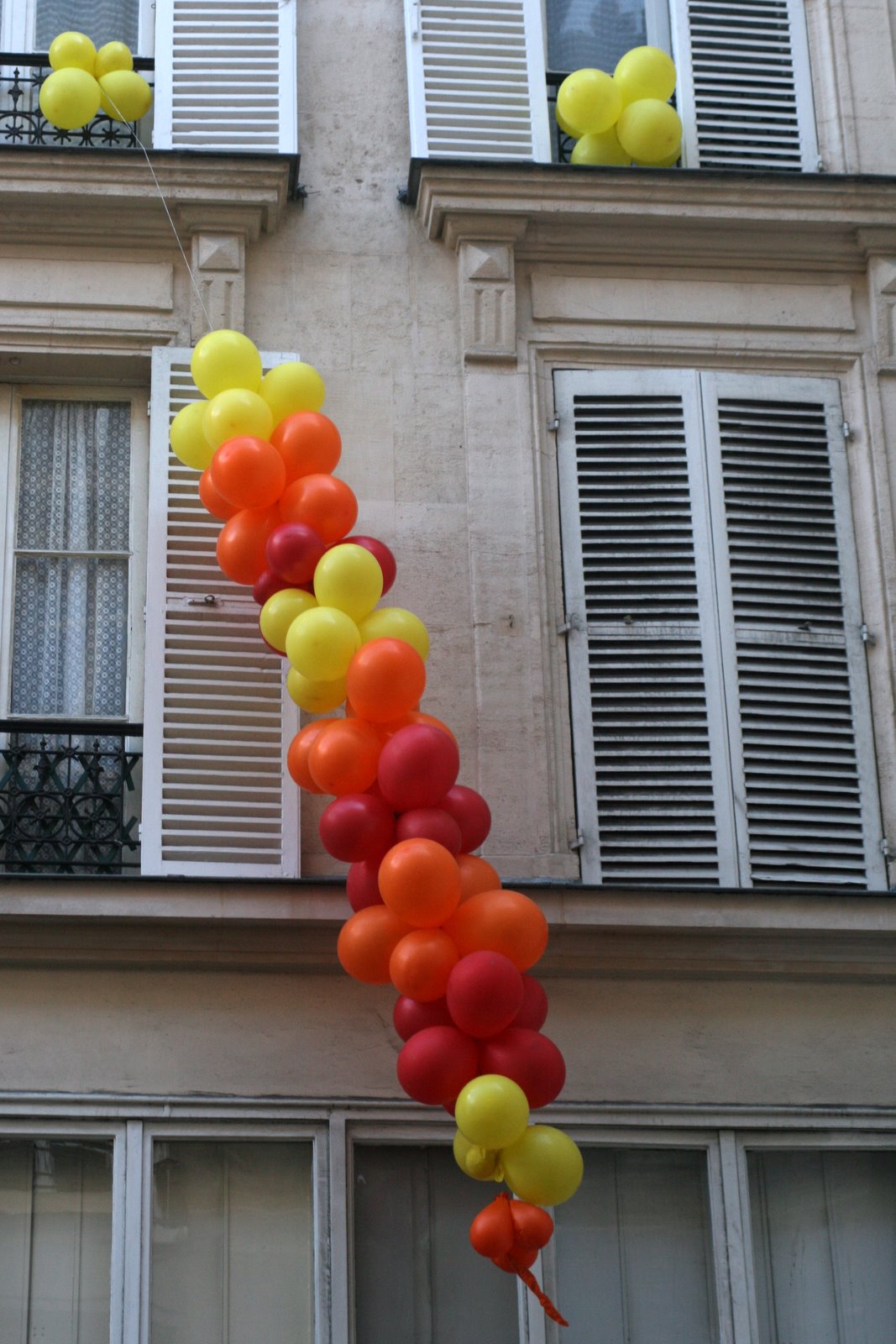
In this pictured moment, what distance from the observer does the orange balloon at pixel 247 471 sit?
6453 millimetres

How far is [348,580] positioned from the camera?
625 centimetres

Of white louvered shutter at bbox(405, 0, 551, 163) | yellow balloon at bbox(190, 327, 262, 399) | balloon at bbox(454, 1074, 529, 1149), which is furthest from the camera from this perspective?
white louvered shutter at bbox(405, 0, 551, 163)

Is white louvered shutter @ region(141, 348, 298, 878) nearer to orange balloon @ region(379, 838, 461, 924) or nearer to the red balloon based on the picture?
orange balloon @ region(379, 838, 461, 924)

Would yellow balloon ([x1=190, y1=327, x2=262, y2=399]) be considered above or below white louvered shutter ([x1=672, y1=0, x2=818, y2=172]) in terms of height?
below

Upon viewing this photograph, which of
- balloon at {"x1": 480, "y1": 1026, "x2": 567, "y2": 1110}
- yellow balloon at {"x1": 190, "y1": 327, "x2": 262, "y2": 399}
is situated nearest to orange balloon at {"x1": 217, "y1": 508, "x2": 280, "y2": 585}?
yellow balloon at {"x1": 190, "y1": 327, "x2": 262, "y2": 399}

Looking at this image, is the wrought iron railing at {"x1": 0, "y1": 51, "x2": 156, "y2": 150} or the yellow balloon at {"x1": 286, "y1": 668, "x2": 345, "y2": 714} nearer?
the yellow balloon at {"x1": 286, "y1": 668, "x2": 345, "y2": 714}

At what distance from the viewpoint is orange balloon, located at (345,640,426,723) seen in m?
6.04

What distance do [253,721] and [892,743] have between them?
8.09 ft

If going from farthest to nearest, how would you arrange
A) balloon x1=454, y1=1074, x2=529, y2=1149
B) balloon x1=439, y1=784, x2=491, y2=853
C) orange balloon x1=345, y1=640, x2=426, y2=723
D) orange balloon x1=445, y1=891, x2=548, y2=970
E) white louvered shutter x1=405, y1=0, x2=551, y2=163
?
1. white louvered shutter x1=405, y1=0, x2=551, y2=163
2. balloon x1=439, y1=784, x2=491, y2=853
3. orange balloon x1=345, y1=640, x2=426, y2=723
4. orange balloon x1=445, y1=891, x2=548, y2=970
5. balloon x1=454, y1=1074, x2=529, y2=1149

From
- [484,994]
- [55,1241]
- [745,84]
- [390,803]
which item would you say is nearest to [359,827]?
[390,803]

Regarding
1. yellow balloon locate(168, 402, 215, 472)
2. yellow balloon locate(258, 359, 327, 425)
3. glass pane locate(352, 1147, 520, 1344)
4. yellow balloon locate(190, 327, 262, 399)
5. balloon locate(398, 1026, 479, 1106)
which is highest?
yellow balloon locate(190, 327, 262, 399)

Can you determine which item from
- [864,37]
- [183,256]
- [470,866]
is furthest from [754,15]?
[470,866]

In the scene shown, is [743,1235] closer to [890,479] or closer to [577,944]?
[577,944]

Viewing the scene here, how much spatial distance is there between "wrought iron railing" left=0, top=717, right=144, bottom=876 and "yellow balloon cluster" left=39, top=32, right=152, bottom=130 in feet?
8.10
